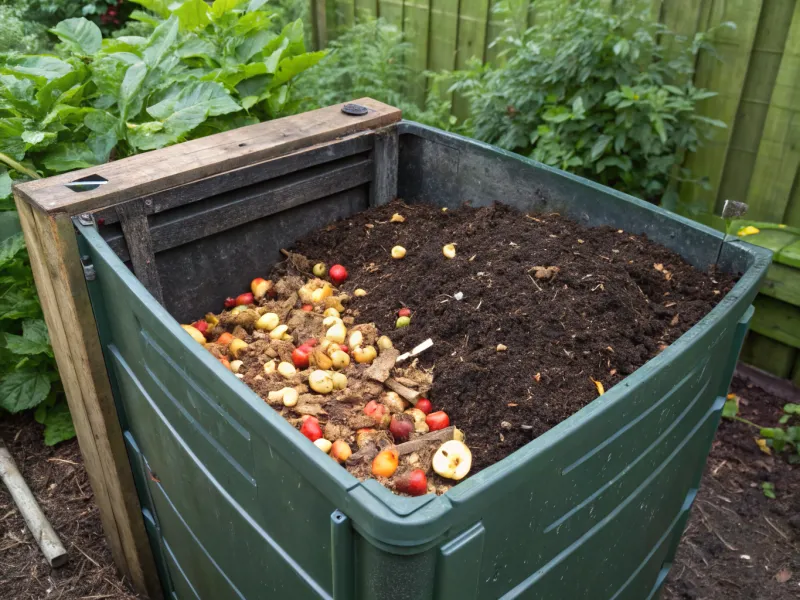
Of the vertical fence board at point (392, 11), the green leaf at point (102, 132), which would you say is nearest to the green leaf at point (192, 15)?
the green leaf at point (102, 132)

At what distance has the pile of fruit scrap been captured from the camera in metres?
1.47

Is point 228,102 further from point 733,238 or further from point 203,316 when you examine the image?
point 733,238

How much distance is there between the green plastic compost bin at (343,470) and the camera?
106cm

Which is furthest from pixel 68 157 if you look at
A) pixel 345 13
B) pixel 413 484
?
pixel 345 13

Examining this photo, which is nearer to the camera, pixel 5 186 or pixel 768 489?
pixel 5 186

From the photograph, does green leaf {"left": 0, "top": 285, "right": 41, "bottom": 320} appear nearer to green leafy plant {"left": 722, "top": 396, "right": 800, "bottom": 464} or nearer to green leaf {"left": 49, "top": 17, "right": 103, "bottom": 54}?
green leaf {"left": 49, "top": 17, "right": 103, "bottom": 54}

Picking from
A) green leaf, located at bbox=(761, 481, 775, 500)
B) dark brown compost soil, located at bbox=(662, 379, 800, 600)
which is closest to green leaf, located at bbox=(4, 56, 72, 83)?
dark brown compost soil, located at bbox=(662, 379, 800, 600)

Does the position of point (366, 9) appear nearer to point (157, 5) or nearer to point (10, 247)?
point (157, 5)

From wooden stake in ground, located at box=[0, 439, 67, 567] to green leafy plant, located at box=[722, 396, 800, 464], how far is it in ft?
9.17

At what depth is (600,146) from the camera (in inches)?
128

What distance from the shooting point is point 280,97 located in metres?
2.69

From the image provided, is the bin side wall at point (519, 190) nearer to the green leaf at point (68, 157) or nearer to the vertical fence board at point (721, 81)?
the green leaf at point (68, 157)

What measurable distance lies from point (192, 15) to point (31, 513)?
→ 2.06m

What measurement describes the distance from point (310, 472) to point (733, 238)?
1347mm
